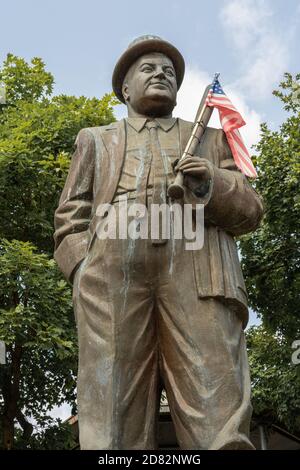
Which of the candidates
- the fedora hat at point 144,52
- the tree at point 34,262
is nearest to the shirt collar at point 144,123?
the fedora hat at point 144,52

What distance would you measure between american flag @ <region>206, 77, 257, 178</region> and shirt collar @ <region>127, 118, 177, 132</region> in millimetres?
313

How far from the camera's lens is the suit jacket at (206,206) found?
5680 millimetres

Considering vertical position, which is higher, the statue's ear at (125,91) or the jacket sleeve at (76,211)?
the statue's ear at (125,91)

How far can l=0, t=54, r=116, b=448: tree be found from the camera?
55.2ft

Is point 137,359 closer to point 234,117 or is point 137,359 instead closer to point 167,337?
point 167,337

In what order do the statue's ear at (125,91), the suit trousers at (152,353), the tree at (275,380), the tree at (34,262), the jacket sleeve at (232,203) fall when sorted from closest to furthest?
1. the suit trousers at (152,353)
2. the jacket sleeve at (232,203)
3. the statue's ear at (125,91)
4. the tree at (34,262)
5. the tree at (275,380)

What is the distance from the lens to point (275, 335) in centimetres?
2188

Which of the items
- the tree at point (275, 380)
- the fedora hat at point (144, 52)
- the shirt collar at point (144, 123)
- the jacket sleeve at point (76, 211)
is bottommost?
the tree at point (275, 380)

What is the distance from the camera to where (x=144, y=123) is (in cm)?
629

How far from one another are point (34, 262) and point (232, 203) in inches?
450

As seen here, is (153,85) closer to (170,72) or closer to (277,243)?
(170,72)

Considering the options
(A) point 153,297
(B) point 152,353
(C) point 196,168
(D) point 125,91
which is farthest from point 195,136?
(B) point 152,353

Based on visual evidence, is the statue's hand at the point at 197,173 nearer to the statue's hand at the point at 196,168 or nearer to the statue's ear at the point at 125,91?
the statue's hand at the point at 196,168
